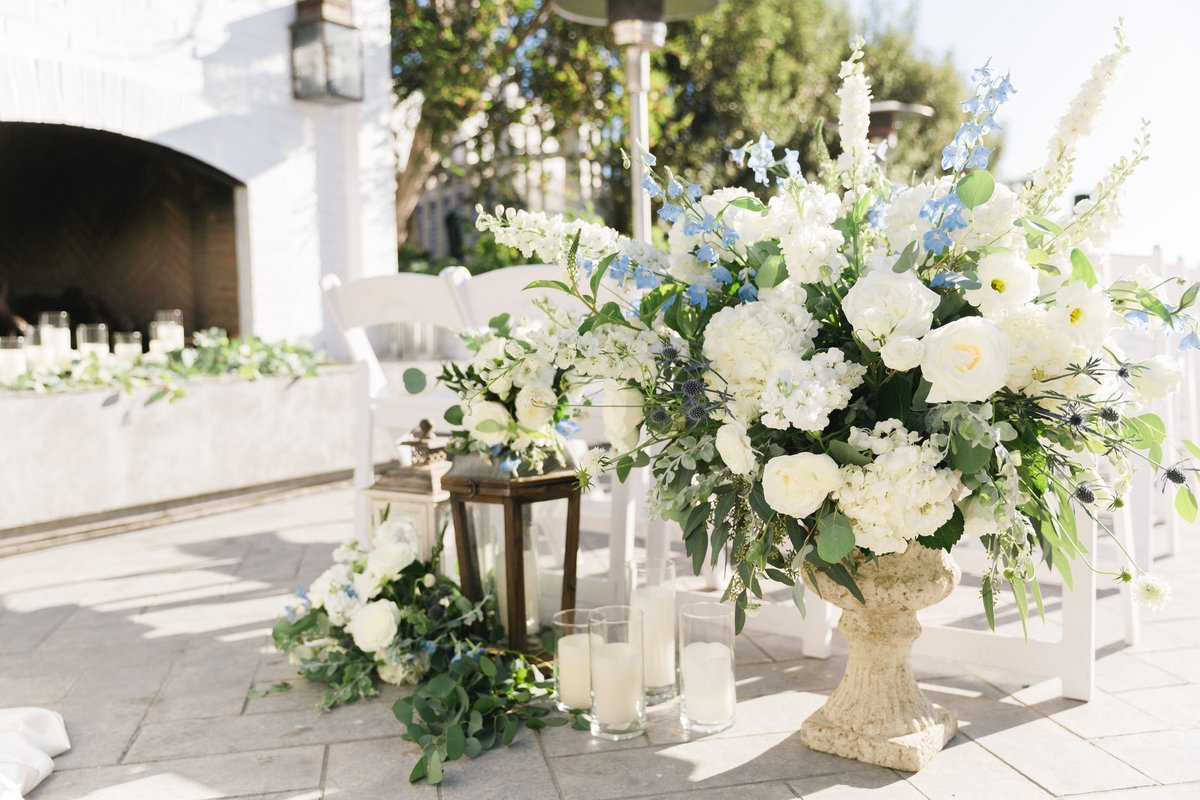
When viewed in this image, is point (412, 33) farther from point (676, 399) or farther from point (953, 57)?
point (953, 57)

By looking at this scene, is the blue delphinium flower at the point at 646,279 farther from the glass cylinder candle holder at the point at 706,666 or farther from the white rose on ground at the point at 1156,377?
the white rose on ground at the point at 1156,377

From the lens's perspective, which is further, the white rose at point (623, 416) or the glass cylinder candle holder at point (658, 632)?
the glass cylinder candle holder at point (658, 632)

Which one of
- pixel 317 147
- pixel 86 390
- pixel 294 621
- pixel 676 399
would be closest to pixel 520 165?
pixel 317 147

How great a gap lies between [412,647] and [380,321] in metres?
1.16

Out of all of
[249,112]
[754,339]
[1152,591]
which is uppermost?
[249,112]

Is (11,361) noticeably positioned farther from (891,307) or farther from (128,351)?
(891,307)

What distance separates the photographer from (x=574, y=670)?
217cm

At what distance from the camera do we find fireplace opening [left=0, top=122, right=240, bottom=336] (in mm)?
6090

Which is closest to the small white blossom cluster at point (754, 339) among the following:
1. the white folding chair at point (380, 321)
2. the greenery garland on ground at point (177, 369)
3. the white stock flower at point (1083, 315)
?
the white stock flower at point (1083, 315)

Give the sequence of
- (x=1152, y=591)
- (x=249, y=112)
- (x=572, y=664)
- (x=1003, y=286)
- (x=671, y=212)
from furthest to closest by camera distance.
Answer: (x=249, y=112), (x=572, y=664), (x=671, y=212), (x=1152, y=591), (x=1003, y=286)

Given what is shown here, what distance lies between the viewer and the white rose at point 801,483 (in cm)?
154

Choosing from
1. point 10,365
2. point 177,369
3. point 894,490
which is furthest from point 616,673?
point 177,369

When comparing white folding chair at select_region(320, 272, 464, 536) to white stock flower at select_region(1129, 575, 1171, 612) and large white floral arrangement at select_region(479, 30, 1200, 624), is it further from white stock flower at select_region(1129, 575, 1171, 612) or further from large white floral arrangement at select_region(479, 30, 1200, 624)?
white stock flower at select_region(1129, 575, 1171, 612)

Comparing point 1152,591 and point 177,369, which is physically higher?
point 177,369
